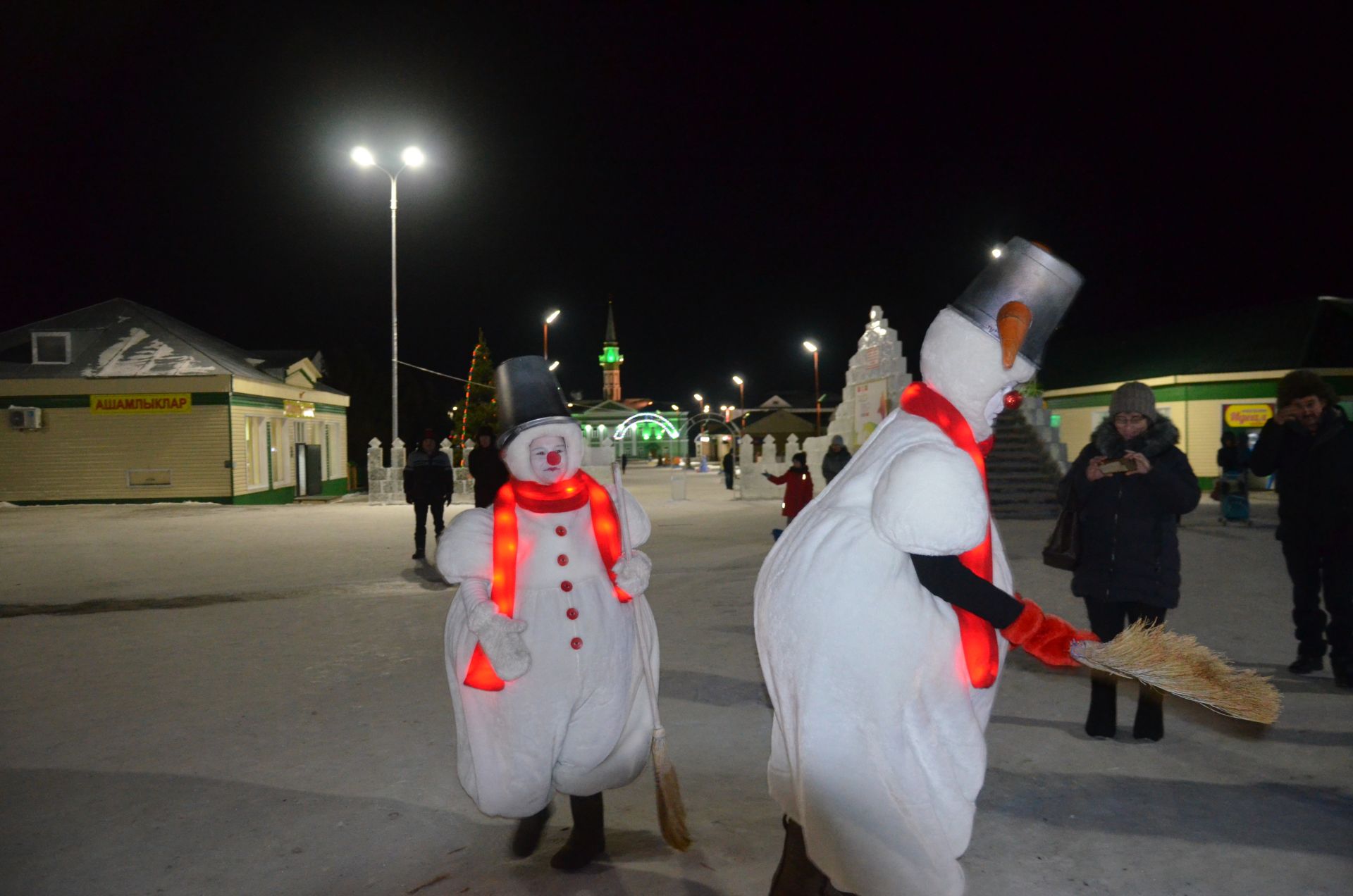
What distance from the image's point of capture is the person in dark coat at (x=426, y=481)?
12.0 meters

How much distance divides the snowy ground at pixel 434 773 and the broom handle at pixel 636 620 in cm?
61

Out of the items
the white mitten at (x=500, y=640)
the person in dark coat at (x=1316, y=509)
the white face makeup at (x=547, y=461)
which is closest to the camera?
the white mitten at (x=500, y=640)

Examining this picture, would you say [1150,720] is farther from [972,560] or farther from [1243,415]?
[1243,415]

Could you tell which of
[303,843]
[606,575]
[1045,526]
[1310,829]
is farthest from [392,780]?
[1045,526]

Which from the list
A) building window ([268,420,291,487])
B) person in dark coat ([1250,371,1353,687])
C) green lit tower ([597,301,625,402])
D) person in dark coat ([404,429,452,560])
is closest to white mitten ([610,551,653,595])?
person in dark coat ([1250,371,1353,687])

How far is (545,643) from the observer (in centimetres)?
342

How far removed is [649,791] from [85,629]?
623cm

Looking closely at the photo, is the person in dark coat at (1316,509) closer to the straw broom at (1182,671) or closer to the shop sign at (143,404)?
the straw broom at (1182,671)

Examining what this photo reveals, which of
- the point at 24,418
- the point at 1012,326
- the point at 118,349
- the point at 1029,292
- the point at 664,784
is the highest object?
the point at 118,349

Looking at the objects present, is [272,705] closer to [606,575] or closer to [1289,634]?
[606,575]

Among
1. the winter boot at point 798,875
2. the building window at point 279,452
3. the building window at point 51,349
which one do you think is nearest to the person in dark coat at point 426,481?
the winter boot at point 798,875

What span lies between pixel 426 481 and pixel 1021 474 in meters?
12.6

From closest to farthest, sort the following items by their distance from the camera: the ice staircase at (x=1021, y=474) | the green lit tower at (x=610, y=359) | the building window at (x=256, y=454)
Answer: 1. the ice staircase at (x=1021, y=474)
2. the building window at (x=256, y=454)
3. the green lit tower at (x=610, y=359)

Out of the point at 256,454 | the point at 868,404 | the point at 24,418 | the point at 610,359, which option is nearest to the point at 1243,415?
the point at 868,404
